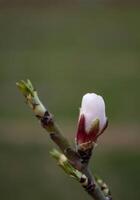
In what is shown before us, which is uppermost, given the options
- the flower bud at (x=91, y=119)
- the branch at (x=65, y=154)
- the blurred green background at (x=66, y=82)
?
the blurred green background at (x=66, y=82)

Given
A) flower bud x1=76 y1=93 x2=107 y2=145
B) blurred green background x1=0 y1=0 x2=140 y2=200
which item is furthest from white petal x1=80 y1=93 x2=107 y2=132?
blurred green background x1=0 y1=0 x2=140 y2=200

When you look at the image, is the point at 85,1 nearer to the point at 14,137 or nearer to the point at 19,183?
the point at 14,137

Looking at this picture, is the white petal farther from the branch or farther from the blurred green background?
the blurred green background

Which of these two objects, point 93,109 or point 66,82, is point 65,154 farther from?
point 66,82

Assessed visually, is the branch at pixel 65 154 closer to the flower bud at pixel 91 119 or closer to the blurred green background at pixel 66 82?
the flower bud at pixel 91 119

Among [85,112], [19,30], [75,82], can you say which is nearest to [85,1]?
[19,30]

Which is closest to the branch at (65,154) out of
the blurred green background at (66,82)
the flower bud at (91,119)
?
the flower bud at (91,119)
